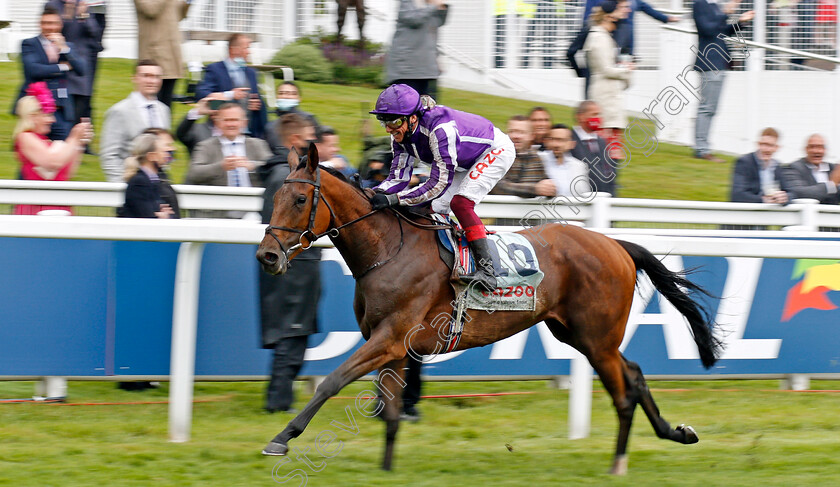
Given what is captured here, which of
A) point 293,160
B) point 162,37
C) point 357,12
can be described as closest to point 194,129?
point 162,37

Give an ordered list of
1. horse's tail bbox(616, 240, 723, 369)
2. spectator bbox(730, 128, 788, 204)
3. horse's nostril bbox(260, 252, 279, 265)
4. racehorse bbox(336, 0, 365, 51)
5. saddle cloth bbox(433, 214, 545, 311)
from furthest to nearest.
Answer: racehorse bbox(336, 0, 365, 51) → spectator bbox(730, 128, 788, 204) → horse's tail bbox(616, 240, 723, 369) → saddle cloth bbox(433, 214, 545, 311) → horse's nostril bbox(260, 252, 279, 265)

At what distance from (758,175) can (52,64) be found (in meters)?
5.58

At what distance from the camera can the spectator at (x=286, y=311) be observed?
512cm

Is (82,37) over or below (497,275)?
over

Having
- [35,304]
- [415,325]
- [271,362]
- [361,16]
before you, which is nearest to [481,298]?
[415,325]

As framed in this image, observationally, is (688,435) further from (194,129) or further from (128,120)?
(128,120)

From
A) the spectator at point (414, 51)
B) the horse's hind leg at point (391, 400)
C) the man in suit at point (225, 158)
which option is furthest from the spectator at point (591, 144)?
the horse's hind leg at point (391, 400)

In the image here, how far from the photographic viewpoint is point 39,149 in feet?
21.9

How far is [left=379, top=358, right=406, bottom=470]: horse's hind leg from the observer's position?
4.56 m

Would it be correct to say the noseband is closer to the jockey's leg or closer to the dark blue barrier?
the jockey's leg

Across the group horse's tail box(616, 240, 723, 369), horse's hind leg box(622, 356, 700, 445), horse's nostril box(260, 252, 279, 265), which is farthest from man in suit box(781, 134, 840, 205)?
horse's nostril box(260, 252, 279, 265)

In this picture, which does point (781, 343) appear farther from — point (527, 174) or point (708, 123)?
point (708, 123)

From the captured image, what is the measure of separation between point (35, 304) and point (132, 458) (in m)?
1.03

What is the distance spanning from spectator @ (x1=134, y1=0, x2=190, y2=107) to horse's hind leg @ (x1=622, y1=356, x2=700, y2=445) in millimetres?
5155
